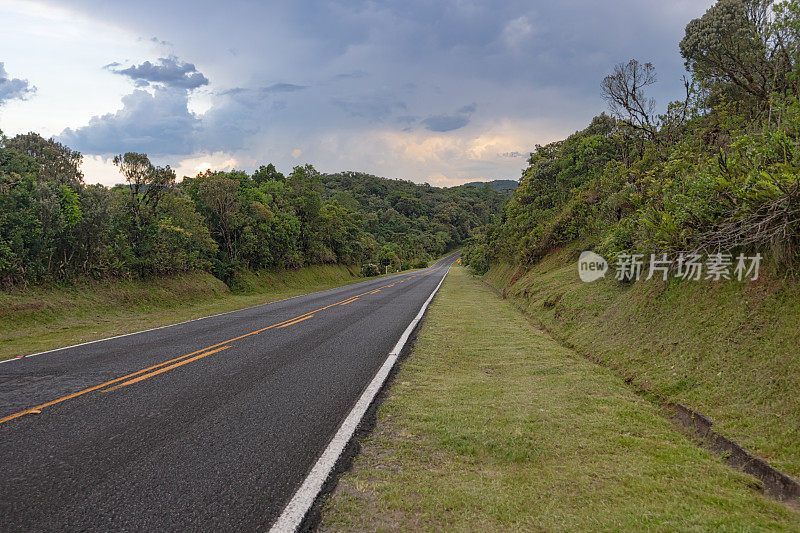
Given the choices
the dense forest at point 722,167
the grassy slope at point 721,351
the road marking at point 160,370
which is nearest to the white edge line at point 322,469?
the road marking at point 160,370

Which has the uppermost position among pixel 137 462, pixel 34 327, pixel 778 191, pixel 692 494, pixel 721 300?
pixel 778 191

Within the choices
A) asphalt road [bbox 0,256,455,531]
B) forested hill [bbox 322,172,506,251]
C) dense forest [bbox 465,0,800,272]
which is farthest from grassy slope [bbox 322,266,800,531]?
forested hill [bbox 322,172,506,251]

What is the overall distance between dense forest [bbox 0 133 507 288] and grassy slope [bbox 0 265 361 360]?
2.39ft

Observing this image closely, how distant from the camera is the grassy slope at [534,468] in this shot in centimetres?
286

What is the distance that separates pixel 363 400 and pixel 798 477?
4202mm

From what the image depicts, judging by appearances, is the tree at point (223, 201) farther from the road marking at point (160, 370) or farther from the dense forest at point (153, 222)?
the road marking at point (160, 370)

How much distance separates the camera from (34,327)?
1318cm

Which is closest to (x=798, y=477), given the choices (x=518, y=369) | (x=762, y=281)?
(x=762, y=281)

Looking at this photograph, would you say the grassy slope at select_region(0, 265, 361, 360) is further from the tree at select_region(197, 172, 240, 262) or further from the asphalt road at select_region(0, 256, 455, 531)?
the tree at select_region(197, 172, 240, 262)

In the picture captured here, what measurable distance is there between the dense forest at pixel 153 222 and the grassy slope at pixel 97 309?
0.73m

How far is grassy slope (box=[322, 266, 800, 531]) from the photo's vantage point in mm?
2855

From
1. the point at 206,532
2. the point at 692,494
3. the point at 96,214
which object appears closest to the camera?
the point at 206,532

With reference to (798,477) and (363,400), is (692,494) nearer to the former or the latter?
(798,477)

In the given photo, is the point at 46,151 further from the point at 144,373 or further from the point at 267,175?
the point at 144,373
